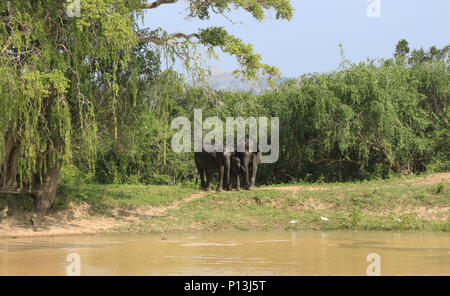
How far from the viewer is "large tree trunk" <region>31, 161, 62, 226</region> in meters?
16.0

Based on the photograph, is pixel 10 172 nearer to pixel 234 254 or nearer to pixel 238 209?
pixel 238 209

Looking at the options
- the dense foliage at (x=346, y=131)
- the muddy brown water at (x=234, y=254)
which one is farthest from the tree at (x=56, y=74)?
the dense foliage at (x=346, y=131)

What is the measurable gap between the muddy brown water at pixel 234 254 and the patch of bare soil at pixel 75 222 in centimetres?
79

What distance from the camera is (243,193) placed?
18.9 meters

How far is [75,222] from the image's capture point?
1623 cm

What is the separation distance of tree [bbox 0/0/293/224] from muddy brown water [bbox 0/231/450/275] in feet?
7.28

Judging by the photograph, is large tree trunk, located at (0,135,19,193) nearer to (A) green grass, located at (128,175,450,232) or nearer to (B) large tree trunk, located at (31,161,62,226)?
(B) large tree trunk, located at (31,161,62,226)

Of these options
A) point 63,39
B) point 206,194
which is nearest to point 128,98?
point 63,39

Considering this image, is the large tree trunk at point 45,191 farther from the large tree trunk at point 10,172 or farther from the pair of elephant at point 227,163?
the pair of elephant at point 227,163

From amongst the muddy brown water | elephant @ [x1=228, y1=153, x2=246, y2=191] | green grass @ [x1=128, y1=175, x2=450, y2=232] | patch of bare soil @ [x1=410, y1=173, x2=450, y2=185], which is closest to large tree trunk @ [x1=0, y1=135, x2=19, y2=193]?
the muddy brown water

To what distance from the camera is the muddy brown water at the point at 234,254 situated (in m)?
8.95

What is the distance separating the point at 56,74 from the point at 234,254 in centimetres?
580

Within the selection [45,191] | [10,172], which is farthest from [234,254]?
[10,172]
